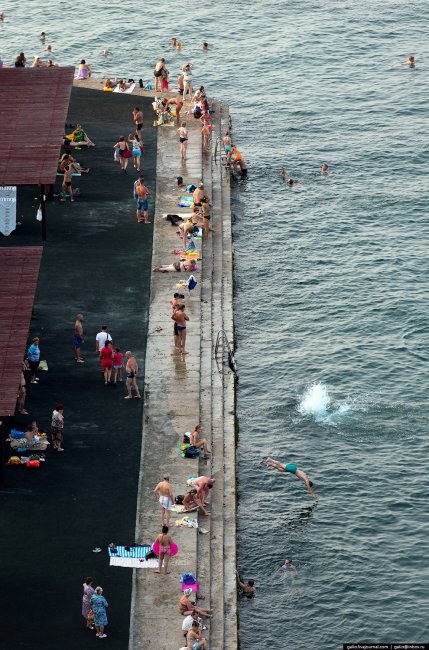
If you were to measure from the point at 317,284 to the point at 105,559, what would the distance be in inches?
1029

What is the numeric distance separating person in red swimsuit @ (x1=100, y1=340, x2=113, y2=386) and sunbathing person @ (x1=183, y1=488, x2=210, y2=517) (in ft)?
25.1

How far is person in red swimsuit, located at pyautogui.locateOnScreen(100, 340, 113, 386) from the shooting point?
57.1 m

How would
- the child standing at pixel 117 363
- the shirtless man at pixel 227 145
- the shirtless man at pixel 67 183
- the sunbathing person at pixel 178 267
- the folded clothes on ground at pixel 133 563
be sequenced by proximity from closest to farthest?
the folded clothes on ground at pixel 133 563
the child standing at pixel 117 363
the sunbathing person at pixel 178 267
the shirtless man at pixel 67 183
the shirtless man at pixel 227 145

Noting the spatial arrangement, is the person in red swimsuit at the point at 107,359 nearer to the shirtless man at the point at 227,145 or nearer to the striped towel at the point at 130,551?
the striped towel at the point at 130,551

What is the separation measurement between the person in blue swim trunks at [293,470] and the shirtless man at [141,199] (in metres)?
18.1

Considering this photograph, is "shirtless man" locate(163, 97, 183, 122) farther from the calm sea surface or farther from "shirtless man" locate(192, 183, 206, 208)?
"shirtless man" locate(192, 183, 206, 208)

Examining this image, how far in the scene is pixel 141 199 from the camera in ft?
232

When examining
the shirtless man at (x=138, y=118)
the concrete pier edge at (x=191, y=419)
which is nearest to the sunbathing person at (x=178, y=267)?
the concrete pier edge at (x=191, y=419)

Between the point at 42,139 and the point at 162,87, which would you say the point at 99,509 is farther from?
the point at 162,87

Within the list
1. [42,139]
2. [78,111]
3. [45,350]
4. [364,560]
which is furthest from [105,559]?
[78,111]

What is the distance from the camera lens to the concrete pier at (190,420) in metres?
46.9

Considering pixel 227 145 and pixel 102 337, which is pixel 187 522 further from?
pixel 227 145

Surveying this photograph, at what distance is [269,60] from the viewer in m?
102

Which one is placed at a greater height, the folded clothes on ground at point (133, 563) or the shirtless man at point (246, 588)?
the folded clothes on ground at point (133, 563)
